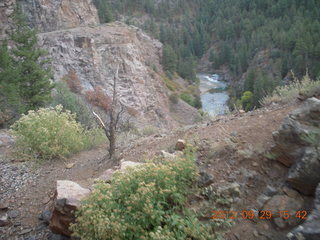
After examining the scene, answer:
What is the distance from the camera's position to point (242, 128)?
4621mm

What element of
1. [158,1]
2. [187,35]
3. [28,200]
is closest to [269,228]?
[28,200]

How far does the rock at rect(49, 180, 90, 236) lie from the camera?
3.82 metres

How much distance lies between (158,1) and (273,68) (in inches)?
2486

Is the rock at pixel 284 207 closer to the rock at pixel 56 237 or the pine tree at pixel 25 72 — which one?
the rock at pixel 56 237

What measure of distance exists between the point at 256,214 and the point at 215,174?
82 centimetres

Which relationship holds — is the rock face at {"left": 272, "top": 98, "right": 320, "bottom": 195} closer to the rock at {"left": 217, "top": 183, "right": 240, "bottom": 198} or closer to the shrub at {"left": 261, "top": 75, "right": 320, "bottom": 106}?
the rock at {"left": 217, "top": 183, "right": 240, "bottom": 198}

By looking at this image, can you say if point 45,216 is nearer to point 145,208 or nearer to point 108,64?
point 145,208

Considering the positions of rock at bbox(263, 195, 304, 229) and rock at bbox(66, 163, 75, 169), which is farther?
rock at bbox(66, 163, 75, 169)

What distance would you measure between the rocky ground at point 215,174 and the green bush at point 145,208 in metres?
0.37

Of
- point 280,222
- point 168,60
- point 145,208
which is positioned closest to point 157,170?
point 145,208

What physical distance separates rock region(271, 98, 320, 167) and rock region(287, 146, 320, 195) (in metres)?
0.19

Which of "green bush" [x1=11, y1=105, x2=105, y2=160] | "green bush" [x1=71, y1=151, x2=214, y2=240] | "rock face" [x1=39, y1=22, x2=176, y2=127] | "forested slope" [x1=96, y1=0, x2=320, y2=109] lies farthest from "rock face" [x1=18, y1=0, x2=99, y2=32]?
"green bush" [x1=71, y1=151, x2=214, y2=240]

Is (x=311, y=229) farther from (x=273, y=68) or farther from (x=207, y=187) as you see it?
(x=273, y=68)

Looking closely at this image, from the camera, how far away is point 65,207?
384cm
